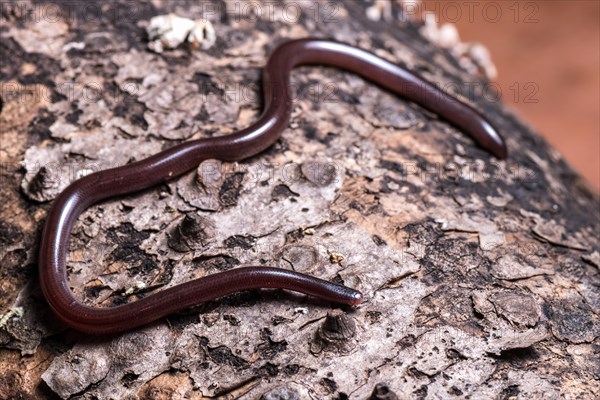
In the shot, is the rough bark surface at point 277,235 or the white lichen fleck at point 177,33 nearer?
the rough bark surface at point 277,235

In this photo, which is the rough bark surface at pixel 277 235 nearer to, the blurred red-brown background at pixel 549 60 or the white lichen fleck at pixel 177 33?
the white lichen fleck at pixel 177 33

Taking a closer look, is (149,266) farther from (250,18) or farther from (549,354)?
(250,18)

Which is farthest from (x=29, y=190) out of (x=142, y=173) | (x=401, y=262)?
(x=401, y=262)

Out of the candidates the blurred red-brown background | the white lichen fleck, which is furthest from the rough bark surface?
the blurred red-brown background

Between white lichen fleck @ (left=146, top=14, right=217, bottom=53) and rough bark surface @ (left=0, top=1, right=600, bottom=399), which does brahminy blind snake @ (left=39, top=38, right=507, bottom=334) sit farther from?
white lichen fleck @ (left=146, top=14, right=217, bottom=53)

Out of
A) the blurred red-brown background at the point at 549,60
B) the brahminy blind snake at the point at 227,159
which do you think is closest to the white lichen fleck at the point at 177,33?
the brahminy blind snake at the point at 227,159

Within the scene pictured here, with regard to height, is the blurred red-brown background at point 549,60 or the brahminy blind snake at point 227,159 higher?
the blurred red-brown background at point 549,60
